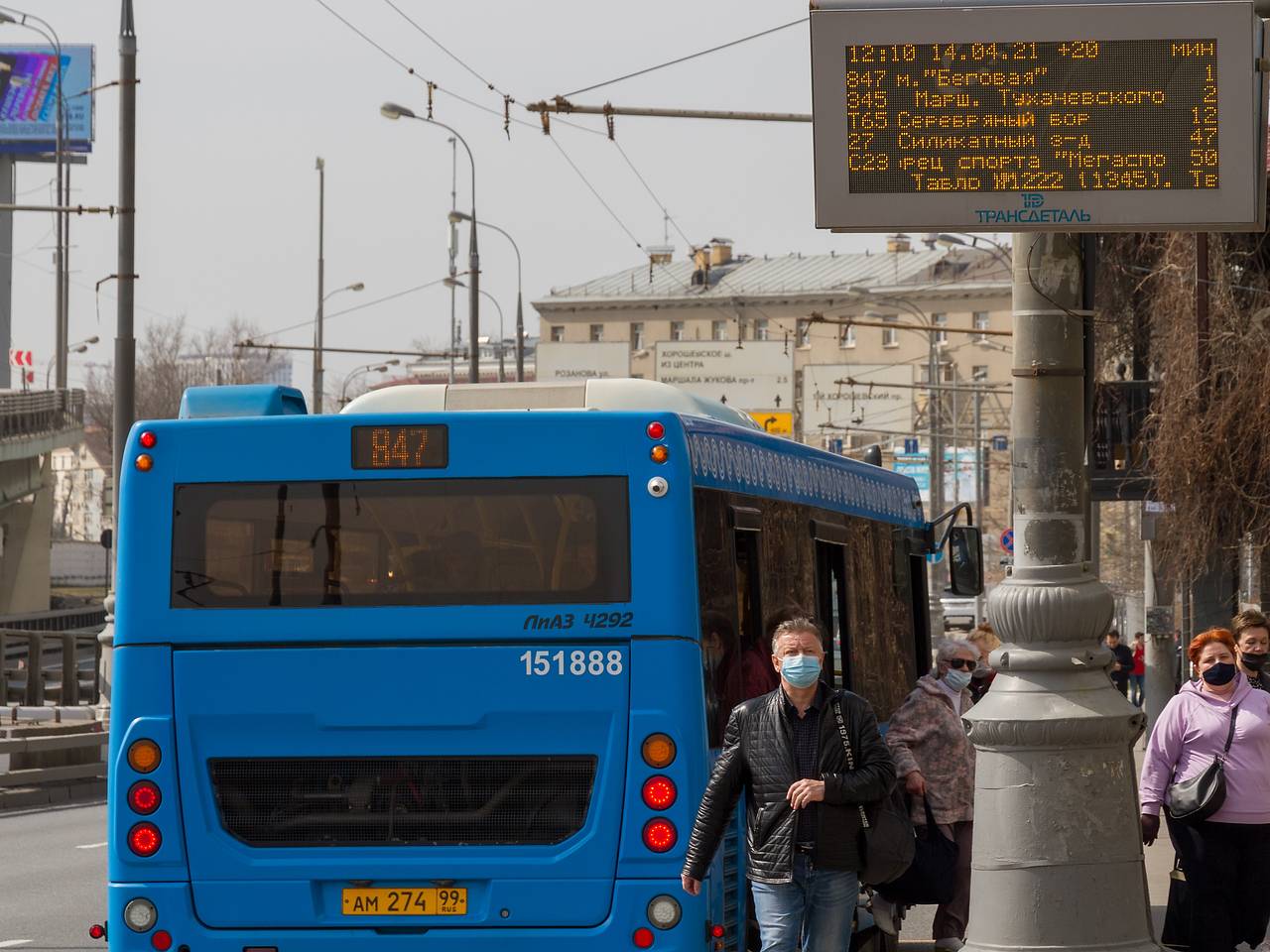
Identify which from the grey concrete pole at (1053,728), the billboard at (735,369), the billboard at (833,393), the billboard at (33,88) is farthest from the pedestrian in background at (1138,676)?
the billboard at (33,88)

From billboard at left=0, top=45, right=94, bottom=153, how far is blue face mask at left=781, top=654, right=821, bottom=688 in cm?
10501

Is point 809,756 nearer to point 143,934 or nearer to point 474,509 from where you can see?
point 474,509

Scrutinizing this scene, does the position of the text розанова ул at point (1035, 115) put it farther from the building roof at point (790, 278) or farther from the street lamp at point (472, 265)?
the building roof at point (790, 278)

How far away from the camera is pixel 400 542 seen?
864cm

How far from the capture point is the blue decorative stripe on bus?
Result: 8953 millimetres

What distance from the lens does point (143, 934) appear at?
28.0 ft

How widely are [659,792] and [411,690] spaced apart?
995mm

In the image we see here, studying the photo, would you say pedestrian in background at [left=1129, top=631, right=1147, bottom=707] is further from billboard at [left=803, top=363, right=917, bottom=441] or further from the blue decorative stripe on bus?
the blue decorative stripe on bus

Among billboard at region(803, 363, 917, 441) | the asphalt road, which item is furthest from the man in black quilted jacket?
billboard at region(803, 363, 917, 441)

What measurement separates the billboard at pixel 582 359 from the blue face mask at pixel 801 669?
43648 mm

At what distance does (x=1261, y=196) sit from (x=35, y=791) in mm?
16506

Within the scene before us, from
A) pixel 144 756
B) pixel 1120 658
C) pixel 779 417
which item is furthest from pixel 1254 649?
pixel 779 417

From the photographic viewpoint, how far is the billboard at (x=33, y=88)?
356 ft

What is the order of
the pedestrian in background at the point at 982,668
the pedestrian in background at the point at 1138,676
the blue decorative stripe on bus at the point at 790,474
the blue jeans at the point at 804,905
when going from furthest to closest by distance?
the pedestrian in background at the point at 1138,676 → the pedestrian in background at the point at 982,668 → the blue decorative stripe on bus at the point at 790,474 → the blue jeans at the point at 804,905
